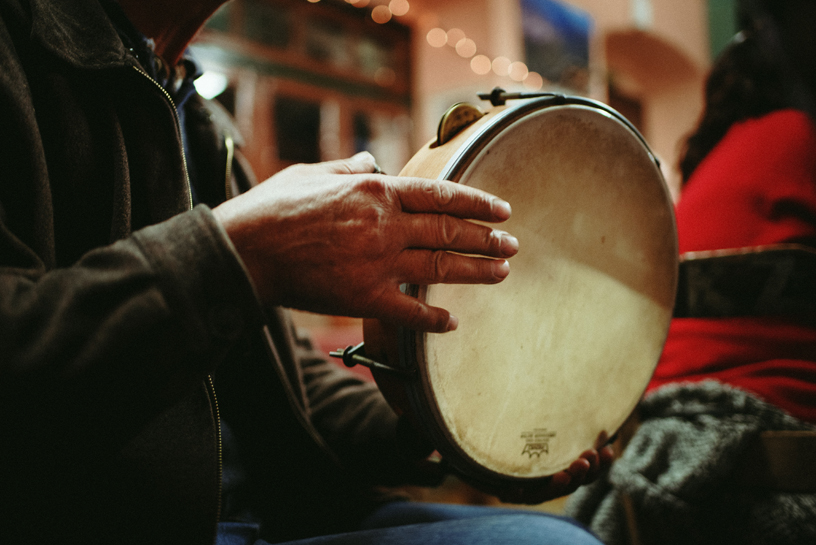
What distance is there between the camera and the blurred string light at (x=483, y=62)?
184 inches

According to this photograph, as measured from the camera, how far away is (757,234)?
1104 millimetres

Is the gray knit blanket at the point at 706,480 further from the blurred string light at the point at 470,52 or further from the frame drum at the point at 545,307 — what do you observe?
the blurred string light at the point at 470,52

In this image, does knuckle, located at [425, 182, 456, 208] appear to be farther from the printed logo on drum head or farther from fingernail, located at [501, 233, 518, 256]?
the printed logo on drum head

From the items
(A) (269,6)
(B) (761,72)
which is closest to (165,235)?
(B) (761,72)

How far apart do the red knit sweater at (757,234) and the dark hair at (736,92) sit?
10 centimetres

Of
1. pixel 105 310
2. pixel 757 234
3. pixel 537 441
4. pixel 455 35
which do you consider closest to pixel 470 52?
pixel 455 35

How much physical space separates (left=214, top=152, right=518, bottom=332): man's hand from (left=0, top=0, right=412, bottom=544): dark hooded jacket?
0.12 feet

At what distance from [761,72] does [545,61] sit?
3748 millimetres

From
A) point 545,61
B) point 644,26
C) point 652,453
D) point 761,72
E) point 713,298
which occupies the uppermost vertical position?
point 644,26

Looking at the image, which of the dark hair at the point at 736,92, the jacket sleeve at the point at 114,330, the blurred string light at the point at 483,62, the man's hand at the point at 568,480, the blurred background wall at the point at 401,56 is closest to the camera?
the jacket sleeve at the point at 114,330

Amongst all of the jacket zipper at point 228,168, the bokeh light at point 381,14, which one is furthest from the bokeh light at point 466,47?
the jacket zipper at point 228,168

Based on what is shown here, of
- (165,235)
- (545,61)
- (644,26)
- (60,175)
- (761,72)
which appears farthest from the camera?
(644,26)

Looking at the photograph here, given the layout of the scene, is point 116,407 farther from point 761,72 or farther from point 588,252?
point 761,72

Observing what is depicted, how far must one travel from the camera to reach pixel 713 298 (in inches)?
41.8
